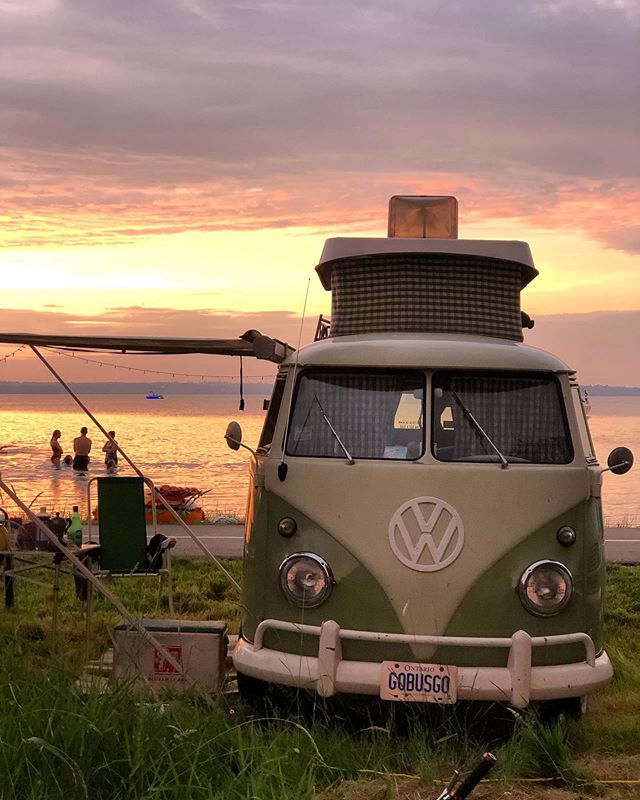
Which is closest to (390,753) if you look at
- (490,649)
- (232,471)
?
(490,649)

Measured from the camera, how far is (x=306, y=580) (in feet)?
21.4

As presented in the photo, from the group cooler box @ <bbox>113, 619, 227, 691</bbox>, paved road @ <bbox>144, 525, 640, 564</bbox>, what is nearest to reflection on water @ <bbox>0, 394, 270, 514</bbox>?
paved road @ <bbox>144, 525, 640, 564</bbox>

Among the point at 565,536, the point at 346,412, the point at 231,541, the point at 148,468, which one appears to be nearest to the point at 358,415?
the point at 346,412

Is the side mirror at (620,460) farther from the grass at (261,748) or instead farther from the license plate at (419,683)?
the license plate at (419,683)

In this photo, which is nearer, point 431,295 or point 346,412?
point 346,412

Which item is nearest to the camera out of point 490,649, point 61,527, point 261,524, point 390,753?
point 390,753

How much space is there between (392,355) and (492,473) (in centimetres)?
96

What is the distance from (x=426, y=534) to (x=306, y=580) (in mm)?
743

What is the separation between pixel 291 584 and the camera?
6559mm

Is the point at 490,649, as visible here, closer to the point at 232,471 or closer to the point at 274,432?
the point at 274,432

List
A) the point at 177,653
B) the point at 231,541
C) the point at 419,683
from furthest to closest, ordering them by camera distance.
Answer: the point at 231,541 < the point at 177,653 < the point at 419,683

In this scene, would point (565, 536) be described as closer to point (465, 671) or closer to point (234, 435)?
point (465, 671)

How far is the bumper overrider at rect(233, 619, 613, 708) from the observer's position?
6.25 metres

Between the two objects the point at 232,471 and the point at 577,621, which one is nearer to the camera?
the point at 577,621
